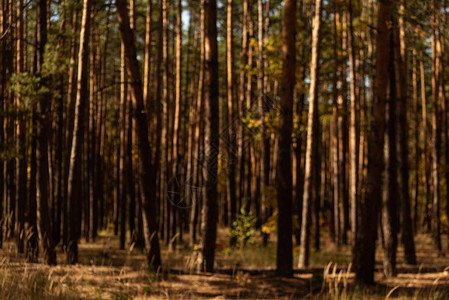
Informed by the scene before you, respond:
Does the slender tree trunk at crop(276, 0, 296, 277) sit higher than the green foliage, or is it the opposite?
the slender tree trunk at crop(276, 0, 296, 277)

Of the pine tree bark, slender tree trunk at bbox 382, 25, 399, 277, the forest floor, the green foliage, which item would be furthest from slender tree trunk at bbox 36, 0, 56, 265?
slender tree trunk at bbox 382, 25, 399, 277

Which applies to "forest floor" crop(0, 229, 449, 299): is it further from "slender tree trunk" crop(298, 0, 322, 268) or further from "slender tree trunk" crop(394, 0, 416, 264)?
"slender tree trunk" crop(394, 0, 416, 264)

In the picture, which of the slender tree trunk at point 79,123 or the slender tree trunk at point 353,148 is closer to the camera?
the slender tree trunk at point 79,123

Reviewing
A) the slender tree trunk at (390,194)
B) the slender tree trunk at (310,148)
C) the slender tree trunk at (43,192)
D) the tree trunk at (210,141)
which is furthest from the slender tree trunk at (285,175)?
the slender tree trunk at (43,192)

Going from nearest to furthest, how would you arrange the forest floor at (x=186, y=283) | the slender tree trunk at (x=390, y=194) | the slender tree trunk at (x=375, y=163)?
the forest floor at (x=186, y=283), the slender tree trunk at (x=375, y=163), the slender tree trunk at (x=390, y=194)

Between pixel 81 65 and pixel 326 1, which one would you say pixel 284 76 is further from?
pixel 326 1

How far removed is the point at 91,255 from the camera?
1298cm

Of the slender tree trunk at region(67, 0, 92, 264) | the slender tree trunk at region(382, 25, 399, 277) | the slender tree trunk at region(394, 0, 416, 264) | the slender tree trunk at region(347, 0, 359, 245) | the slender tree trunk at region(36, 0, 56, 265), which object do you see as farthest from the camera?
the slender tree trunk at region(394, 0, 416, 264)

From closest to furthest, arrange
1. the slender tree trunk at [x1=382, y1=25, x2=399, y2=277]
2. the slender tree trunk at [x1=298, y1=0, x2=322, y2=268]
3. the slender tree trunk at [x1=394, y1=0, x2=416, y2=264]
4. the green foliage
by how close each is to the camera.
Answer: the slender tree trunk at [x1=382, y1=25, x2=399, y2=277], the slender tree trunk at [x1=298, y1=0, x2=322, y2=268], the slender tree trunk at [x1=394, y1=0, x2=416, y2=264], the green foliage

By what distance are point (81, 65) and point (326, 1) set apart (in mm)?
11580

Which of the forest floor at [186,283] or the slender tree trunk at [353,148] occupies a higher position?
the slender tree trunk at [353,148]

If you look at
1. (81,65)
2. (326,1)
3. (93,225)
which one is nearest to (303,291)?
(81,65)

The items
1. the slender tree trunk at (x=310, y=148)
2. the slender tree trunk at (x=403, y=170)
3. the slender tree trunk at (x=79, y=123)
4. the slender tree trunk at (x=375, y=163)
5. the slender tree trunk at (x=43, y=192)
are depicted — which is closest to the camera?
the slender tree trunk at (x=375, y=163)

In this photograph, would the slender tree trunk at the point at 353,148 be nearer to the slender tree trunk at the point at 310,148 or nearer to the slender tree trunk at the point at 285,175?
the slender tree trunk at the point at 310,148
